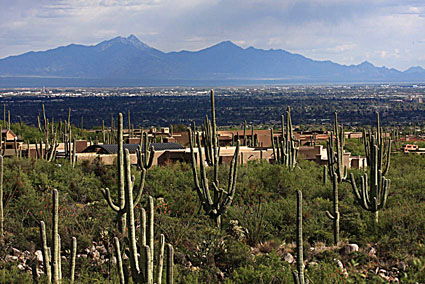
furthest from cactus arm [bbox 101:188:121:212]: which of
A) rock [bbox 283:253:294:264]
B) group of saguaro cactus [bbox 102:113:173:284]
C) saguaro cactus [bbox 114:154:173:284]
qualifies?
rock [bbox 283:253:294:264]

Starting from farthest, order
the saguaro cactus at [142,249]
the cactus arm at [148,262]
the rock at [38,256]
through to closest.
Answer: the rock at [38,256]
the saguaro cactus at [142,249]
the cactus arm at [148,262]

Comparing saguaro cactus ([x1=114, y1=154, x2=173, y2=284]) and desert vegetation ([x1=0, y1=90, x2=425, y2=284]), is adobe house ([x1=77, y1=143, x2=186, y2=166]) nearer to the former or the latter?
desert vegetation ([x1=0, y1=90, x2=425, y2=284])

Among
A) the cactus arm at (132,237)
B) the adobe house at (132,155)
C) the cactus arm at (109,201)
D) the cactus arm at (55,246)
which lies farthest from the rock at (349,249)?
the adobe house at (132,155)

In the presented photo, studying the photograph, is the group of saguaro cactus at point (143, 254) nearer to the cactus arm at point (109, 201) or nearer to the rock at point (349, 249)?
the cactus arm at point (109, 201)

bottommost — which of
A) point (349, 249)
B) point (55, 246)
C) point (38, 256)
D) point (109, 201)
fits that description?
point (349, 249)

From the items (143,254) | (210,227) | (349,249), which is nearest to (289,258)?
(349,249)

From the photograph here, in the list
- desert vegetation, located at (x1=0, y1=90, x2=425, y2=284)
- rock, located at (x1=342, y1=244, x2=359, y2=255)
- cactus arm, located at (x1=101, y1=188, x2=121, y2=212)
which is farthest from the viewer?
rock, located at (x1=342, y1=244, x2=359, y2=255)

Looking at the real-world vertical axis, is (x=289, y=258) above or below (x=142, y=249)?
below

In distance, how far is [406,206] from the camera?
1645cm

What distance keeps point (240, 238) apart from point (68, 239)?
3864 mm

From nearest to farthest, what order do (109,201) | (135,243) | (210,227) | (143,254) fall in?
(143,254) → (135,243) → (109,201) → (210,227)

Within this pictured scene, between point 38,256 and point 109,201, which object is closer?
point 109,201

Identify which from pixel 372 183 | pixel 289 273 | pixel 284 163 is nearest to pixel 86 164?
pixel 284 163

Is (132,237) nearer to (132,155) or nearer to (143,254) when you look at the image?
(143,254)
